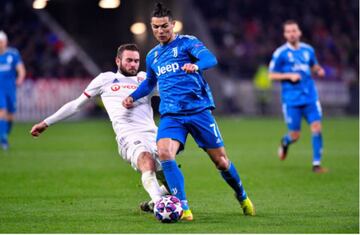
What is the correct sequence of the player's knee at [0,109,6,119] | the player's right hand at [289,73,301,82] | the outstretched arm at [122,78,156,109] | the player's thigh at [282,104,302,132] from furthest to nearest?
the player's knee at [0,109,6,119]
the player's thigh at [282,104,302,132]
the player's right hand at [289,73,301,82]
the outstretched arm at [122,78,156,109]

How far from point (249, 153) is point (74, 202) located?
8232 millimetres

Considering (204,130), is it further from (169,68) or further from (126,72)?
(126,72)

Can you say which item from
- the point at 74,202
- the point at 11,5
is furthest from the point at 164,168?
the point at 11,5

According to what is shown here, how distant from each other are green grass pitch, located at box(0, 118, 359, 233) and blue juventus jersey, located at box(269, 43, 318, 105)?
1.27m

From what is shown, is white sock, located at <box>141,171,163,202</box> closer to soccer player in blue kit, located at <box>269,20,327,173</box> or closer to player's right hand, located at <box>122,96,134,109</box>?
player's right hand, located at <box>122,96,134,109</box>

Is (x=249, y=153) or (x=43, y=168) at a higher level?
(x=43, y=168)

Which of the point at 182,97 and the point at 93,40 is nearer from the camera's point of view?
the point at 182,97

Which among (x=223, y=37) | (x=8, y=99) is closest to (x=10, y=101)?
(x=8, y=99)

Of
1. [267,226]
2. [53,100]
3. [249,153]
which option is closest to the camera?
[267,226]

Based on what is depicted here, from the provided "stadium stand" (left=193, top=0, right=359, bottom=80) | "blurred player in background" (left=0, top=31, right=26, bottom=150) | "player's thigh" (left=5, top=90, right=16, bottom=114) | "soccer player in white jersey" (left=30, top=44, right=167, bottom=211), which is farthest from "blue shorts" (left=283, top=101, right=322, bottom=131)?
"stadium stand" (left=193, top=0, right=359, bottom=80)

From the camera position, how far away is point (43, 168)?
49.8 feet

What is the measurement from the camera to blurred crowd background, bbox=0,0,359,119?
3388 cm

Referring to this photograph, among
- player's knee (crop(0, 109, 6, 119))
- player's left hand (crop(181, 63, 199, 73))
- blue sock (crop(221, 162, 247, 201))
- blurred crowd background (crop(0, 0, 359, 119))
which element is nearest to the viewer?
player's left hand (crop(181, 63, 199, 73))

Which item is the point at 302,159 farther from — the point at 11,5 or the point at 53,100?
the point at 53,100
